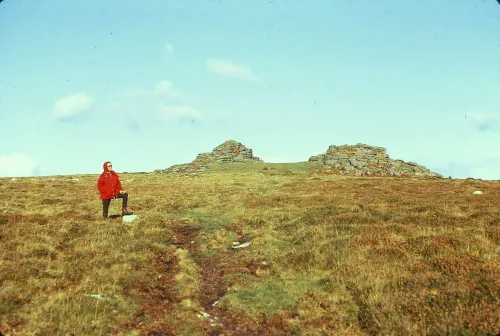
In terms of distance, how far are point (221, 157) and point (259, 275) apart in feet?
229

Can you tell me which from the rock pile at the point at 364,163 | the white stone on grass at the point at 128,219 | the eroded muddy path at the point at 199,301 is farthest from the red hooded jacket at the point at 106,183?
the rock pile at the point at 364,163

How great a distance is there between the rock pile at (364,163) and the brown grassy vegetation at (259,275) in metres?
Answer: 47.1

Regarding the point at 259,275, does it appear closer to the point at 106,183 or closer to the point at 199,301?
the point at 199,301

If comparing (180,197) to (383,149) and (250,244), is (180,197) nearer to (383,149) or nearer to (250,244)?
(250,244)

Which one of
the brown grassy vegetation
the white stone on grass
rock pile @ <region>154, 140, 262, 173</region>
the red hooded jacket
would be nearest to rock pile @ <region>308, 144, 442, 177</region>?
rock pile @ <region>154, 140, 262, 173</region>

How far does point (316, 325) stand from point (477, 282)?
13.0 ft

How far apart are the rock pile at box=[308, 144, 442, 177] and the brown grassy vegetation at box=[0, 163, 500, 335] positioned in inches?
1854

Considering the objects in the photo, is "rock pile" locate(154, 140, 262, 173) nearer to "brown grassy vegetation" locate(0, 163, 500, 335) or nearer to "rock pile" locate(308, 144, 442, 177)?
"rock pile" locate(308, 144, 442, 177)

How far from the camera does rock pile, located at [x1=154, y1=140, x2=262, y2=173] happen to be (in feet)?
255

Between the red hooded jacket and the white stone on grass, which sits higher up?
the red hooded jacket

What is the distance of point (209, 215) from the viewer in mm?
23016

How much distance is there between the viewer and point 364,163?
6944 centimetres

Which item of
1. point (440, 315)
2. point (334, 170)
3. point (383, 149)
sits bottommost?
point (440, 315)

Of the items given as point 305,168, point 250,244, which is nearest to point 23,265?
point 250,244
